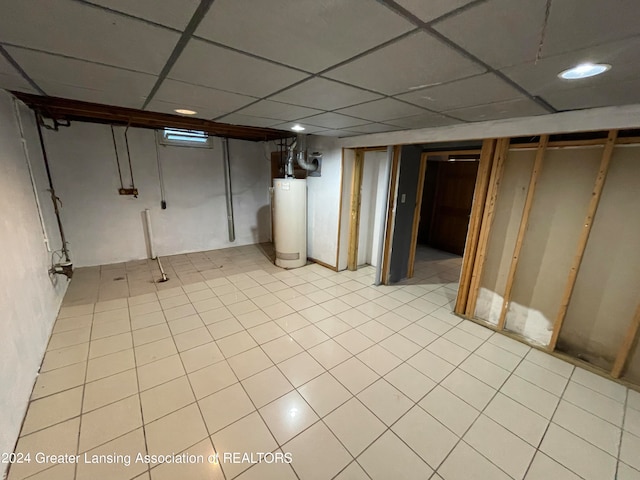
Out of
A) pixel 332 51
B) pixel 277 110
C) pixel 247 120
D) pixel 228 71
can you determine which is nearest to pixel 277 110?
pixel 277 110

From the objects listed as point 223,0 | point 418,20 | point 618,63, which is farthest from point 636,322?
point 223,0

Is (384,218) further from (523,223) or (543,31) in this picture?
(543,31)

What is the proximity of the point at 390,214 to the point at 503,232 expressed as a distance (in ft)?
4.74

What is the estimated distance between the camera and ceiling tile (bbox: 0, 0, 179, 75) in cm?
98

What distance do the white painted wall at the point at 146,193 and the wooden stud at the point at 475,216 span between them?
4539mm

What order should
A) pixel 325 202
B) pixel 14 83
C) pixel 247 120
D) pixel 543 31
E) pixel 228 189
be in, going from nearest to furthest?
pixel 543 31 → pixel 14 83 → pixel 247 120 → pixel 325 202 → pixel 228 189

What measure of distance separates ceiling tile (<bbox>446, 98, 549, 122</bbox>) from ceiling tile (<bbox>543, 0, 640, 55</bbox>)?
918mm

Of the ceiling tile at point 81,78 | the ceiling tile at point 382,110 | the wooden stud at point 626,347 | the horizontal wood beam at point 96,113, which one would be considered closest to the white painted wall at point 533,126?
the ceiling tile at point 382,110

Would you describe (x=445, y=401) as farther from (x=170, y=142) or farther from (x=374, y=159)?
(x=170, y=142)

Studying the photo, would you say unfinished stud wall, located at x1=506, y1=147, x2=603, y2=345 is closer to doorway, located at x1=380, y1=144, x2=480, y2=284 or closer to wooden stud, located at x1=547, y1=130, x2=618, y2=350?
wooden stud, located at x1=547, y1=130, x2=618, y2=350

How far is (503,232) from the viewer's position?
2885mm

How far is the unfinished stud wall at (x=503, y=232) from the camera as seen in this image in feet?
8.90

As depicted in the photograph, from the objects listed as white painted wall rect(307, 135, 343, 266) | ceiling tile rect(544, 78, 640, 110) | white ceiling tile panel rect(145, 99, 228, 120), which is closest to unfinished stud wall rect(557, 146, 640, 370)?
ceiling tile rect(544, 78, 640, 110)

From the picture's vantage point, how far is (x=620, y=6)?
0.82m
